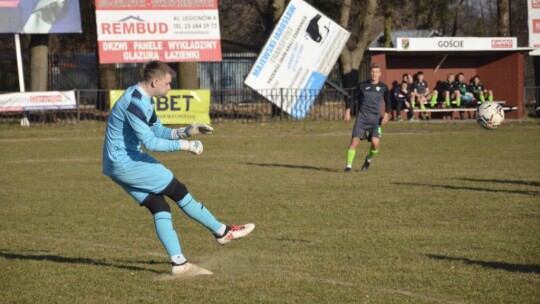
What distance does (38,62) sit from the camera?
102 feet

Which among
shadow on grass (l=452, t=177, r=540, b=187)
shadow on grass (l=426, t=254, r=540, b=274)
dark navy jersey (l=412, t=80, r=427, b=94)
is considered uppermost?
dark navy jersey (l=412, t=80, r=427, b=94)

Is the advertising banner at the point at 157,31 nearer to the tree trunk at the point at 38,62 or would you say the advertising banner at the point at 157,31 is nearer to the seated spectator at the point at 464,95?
Result: the tree trunk at the point at 38,62

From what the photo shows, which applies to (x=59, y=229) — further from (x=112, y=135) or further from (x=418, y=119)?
(x=418, y=119)

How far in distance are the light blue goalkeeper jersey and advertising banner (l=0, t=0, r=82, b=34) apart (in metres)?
23.2

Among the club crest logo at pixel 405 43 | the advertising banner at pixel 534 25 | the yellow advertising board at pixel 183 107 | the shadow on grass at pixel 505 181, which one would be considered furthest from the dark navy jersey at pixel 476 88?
the shadow on grass at pixel 505 181

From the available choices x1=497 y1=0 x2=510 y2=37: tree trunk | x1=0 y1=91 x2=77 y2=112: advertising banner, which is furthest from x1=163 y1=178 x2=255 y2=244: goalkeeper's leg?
x1=497 y1=0 x2=510 y2=37: tree trunk

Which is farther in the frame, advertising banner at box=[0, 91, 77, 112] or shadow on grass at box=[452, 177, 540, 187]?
advertising banner at box=[0, 91, 77, 112]

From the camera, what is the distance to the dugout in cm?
3194

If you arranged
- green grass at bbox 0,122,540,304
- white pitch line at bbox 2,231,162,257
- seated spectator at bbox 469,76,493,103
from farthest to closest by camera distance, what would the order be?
seated spectator at bbox 469,76,493,103
white pitch line at bbox 2,231,162,257
green grass at bbox 0,122,540,304

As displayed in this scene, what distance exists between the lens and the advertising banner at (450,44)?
31.3m

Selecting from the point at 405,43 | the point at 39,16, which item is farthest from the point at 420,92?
the point at 39,16

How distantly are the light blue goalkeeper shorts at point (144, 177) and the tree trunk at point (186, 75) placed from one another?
25.2 m

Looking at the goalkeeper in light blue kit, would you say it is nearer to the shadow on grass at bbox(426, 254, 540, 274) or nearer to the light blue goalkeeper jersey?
the light blue goalkeeper jersey

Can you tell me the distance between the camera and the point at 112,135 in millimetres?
7527
